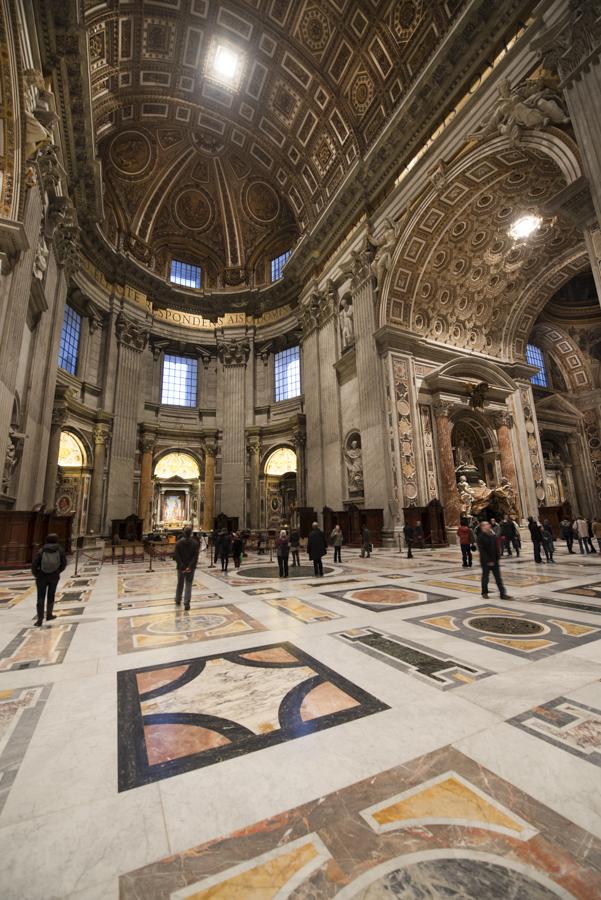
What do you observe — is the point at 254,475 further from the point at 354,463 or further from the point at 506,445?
the point at 506,445

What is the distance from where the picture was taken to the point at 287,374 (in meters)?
23.7

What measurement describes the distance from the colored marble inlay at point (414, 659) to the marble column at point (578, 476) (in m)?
24.5

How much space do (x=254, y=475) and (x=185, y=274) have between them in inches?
583

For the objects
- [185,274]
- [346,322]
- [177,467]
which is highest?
[185,274]

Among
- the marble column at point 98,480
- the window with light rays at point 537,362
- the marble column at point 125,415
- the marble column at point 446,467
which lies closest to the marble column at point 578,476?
the window with light rays at point 537,362

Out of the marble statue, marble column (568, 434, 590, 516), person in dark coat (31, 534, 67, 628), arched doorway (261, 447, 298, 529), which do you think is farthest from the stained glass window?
marble column (568, 434, 590, 516)

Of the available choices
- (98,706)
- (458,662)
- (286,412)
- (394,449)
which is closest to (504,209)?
(394,449)

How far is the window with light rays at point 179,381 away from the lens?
23.6m

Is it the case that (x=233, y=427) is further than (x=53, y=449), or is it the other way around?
(x=233, y=427)

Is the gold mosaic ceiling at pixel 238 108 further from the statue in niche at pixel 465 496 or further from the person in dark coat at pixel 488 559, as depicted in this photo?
the person in dark coat at pixel 488 559

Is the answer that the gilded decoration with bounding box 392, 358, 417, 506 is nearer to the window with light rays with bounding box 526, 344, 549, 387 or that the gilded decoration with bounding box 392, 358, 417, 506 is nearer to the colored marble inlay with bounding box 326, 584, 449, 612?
the colored marble inlay with bounding box 326, 584, 449, 612

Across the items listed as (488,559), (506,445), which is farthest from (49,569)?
(506,445)

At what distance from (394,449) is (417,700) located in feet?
41.8

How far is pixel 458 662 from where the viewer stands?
2.88 m
